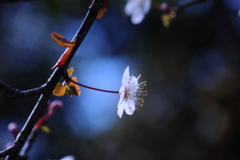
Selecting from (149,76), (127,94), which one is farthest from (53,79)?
(149,76)

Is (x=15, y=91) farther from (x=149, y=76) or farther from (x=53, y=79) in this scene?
(x=149, y=76)

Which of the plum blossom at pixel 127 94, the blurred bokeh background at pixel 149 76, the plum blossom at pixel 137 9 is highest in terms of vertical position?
the plum blossom at pixel 137 9

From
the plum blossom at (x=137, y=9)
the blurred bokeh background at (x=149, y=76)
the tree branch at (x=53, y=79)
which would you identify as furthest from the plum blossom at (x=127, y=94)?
the blurred bokeh background at (x=149, y=76)

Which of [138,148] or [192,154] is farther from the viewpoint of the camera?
[138,148]

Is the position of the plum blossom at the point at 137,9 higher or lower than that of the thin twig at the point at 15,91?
higher

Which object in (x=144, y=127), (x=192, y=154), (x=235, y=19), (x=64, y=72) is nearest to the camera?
(x=64, y=72)

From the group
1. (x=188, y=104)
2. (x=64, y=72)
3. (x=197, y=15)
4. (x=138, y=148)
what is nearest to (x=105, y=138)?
(x=138, y=148)

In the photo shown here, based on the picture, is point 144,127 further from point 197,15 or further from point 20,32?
point 20,32

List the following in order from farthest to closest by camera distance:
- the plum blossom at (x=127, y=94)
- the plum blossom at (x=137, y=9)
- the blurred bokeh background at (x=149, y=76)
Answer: the blurred bokeh background at (x=149, y=76) < the plum blossom at (x=137, y=9) < the plum blossom at (x=127, y=94)

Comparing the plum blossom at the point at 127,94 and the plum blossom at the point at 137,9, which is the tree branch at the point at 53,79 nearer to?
the plum blossom at the point at 127,94
